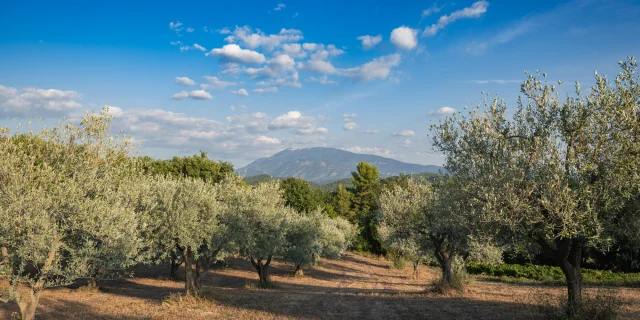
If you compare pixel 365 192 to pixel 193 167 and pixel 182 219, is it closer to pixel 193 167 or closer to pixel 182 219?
pixel 193 167

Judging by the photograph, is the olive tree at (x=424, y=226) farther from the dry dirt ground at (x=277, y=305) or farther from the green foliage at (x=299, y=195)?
the green foliage at (x=299, y=195)

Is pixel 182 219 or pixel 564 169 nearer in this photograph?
pixel 564 169

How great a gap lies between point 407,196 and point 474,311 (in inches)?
592

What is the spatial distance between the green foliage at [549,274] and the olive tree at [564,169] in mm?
24626

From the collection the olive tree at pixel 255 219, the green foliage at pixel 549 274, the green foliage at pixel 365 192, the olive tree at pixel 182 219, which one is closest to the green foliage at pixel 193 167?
the olive tree at pixel 255 219

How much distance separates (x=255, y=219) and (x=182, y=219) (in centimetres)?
819

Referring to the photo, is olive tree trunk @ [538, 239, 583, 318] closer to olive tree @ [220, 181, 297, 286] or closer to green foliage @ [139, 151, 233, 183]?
olive tree @ [220, 181, 297, 286]

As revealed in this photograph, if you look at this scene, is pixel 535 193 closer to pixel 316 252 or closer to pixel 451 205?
pixel 451 205

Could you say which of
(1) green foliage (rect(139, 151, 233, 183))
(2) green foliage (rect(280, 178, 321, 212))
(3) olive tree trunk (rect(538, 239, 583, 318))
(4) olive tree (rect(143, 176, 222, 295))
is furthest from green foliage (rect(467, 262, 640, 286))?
(1) green foliage (rect(139, 151, 233, 183))

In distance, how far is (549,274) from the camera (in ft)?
139

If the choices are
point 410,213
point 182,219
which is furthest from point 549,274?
point 182,219

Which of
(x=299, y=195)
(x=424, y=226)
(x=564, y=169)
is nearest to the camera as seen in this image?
(x=564, y=169)

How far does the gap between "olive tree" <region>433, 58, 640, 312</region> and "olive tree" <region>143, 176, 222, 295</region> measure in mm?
16004

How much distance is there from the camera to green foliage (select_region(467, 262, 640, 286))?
36.3m
